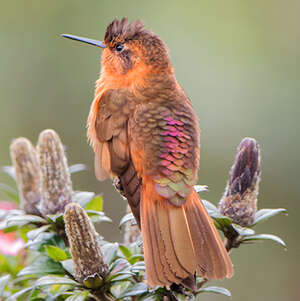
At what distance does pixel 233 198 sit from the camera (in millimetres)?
2727

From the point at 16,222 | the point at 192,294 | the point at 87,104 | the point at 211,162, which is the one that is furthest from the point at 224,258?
the point at 87,104

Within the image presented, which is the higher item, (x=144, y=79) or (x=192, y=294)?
(x=144, y=79)

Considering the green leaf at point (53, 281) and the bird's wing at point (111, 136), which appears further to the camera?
the bird's wing at point (111, 136)

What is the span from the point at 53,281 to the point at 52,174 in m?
0.74

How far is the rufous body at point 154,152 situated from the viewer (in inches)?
94.0

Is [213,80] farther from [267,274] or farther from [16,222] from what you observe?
[16,222]

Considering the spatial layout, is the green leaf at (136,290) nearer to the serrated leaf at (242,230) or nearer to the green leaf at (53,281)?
the green leaf at (53,281)

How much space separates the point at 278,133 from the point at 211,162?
31.9 inches

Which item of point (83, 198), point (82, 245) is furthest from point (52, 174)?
point (82, 245)

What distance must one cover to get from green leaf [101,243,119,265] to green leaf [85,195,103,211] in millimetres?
366

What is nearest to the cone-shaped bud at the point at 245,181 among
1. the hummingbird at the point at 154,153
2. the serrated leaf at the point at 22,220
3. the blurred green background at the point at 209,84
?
the hummingbird at the point at 154,153

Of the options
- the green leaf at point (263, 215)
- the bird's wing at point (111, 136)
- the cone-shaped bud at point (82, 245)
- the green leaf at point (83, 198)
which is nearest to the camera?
the cone-shaped bud at point (82, 245)

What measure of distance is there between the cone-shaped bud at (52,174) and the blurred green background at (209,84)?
8.69ft

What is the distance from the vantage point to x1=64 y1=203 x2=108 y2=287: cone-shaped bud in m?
2.38
